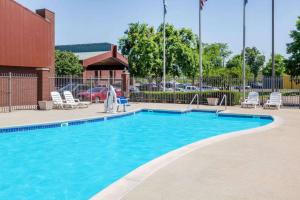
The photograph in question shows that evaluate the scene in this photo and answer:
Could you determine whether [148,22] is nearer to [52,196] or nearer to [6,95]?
[6,95]

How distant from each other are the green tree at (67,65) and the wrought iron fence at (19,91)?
13939 mm

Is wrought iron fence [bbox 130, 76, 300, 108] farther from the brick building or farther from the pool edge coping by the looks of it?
the pool edge coping

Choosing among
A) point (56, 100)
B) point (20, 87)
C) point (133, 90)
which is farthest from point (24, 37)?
point (133, 90)

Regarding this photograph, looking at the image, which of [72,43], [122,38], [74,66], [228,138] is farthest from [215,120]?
[72,43]

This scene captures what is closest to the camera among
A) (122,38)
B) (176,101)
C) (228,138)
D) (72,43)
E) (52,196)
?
(52,196)

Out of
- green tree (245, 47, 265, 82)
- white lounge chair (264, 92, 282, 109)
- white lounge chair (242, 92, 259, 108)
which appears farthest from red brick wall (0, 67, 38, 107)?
green tree (245, 47, 265, 82)

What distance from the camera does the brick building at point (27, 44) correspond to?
20.2 m

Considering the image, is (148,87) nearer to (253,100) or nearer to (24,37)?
(253,100)

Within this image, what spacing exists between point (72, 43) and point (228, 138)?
5746 centimetres

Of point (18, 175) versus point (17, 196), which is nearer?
point (17, 196)

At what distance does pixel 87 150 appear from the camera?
995 cm

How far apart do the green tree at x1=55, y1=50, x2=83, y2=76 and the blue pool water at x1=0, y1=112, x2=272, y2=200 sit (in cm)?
2142

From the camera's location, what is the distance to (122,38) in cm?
4116

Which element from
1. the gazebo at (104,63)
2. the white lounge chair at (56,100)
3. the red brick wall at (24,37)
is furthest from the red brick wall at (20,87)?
the gazebo at (104,63)
